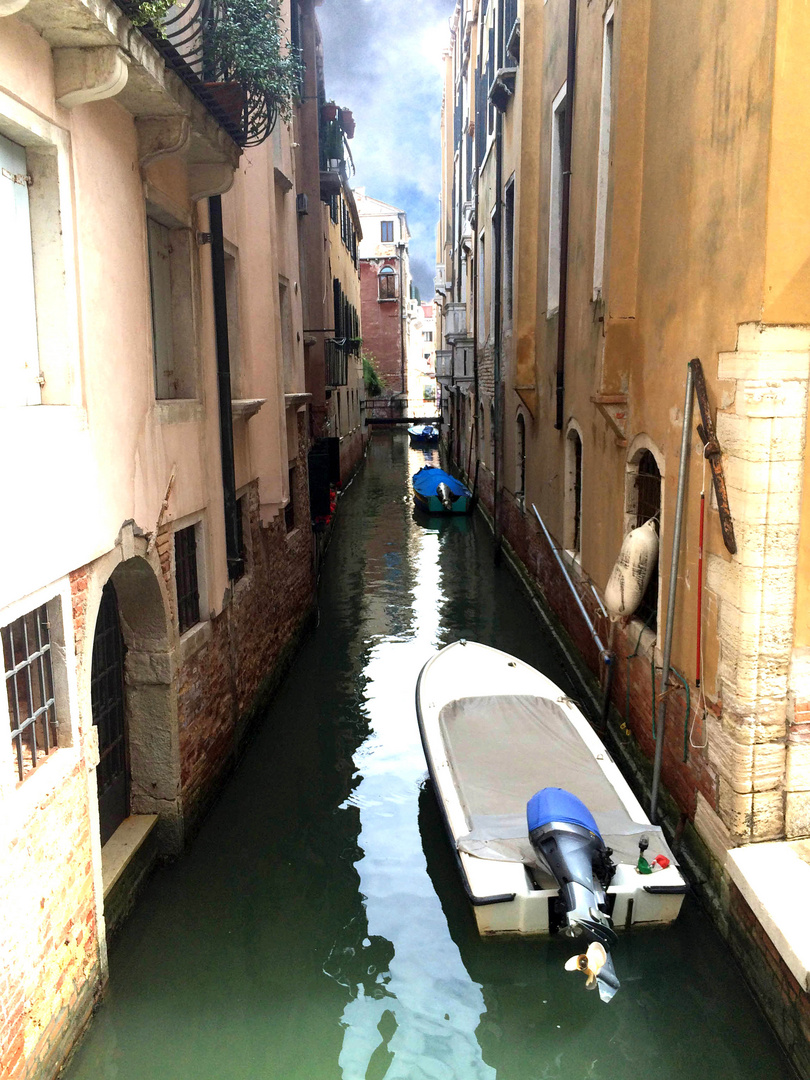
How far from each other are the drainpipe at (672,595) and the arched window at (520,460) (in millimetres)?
7903

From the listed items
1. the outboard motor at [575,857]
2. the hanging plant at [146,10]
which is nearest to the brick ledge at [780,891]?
the outboard motor at [575,857]

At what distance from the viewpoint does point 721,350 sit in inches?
194

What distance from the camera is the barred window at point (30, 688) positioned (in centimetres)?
388

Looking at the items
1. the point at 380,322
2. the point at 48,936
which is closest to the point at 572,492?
the point at 48,936

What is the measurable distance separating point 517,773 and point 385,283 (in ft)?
146

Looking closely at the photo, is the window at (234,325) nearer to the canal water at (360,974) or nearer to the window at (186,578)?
the window at (186,578)

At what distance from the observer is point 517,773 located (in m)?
6.25

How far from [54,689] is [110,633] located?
159cm

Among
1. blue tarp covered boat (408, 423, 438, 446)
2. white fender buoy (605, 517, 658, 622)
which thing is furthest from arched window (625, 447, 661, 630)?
blue tarp covered boat (408, 423, 438, 446)

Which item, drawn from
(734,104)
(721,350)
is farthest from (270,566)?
(734,104)

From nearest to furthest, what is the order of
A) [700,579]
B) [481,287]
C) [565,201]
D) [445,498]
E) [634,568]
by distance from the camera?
1. [700,579]
2. [634,568]
3. [565,201]
4. [481,287]
5. [445,498]

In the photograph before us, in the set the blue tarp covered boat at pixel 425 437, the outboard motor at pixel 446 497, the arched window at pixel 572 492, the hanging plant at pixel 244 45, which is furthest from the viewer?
the blue tarp covered boat at pixel 425 437

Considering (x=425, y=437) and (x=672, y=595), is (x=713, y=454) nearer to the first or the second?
(x=672, y=595)

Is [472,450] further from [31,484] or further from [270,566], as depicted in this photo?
[31,484]
